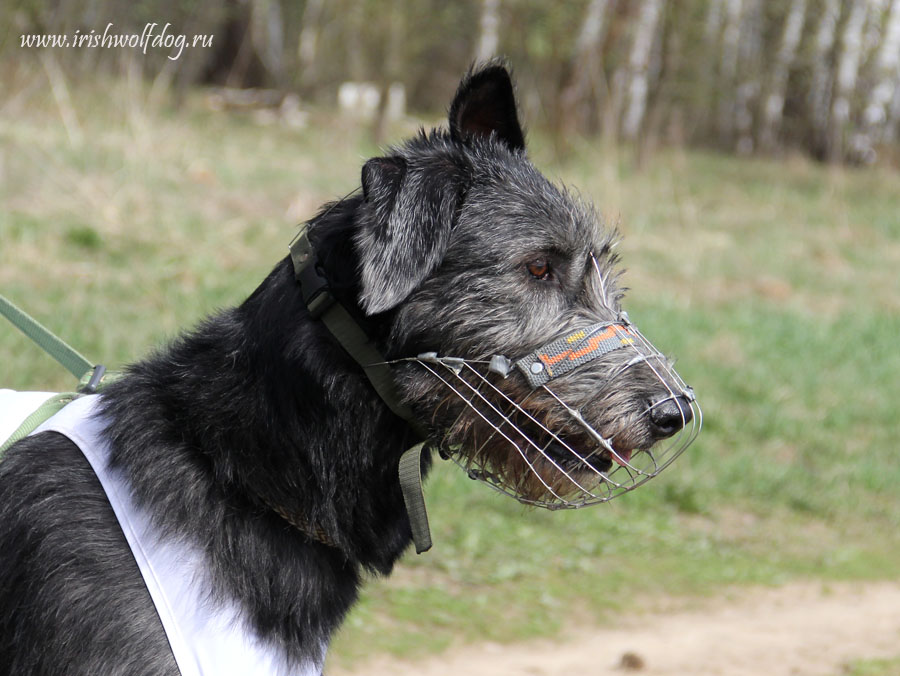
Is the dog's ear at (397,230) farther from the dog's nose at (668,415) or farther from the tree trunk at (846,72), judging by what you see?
the tree trunk at (846,72)

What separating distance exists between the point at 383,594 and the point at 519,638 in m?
0.73

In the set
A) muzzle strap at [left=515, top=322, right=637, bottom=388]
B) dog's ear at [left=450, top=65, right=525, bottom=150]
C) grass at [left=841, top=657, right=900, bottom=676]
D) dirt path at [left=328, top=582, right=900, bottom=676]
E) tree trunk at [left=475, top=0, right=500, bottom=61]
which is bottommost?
dirt path at [left=328, top=582, right=900, bottom=676]

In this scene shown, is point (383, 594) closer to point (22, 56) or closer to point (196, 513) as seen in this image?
point (196, 513)

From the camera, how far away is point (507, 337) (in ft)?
8.87

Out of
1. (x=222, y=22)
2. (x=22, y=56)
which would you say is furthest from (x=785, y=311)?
(x=222, y=22)

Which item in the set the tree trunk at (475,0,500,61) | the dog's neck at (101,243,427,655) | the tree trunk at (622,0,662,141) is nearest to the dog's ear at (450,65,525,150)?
the dog's neck at (101,243,427,655)

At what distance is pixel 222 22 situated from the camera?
67.5ft

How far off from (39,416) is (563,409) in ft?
4.79

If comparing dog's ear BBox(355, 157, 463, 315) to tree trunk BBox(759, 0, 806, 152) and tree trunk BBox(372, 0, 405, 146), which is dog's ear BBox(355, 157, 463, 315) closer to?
tree trunk BBox(372, 0, 405, 146)

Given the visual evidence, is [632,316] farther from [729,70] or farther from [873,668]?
[729,70]

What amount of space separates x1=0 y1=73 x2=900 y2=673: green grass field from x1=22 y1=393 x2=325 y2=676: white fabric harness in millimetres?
1592

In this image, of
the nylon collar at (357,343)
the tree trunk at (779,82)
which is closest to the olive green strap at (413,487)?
the nylon collar at (357,343)

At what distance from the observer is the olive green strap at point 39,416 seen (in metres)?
2.72

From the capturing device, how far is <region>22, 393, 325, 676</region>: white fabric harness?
7.86 feet
